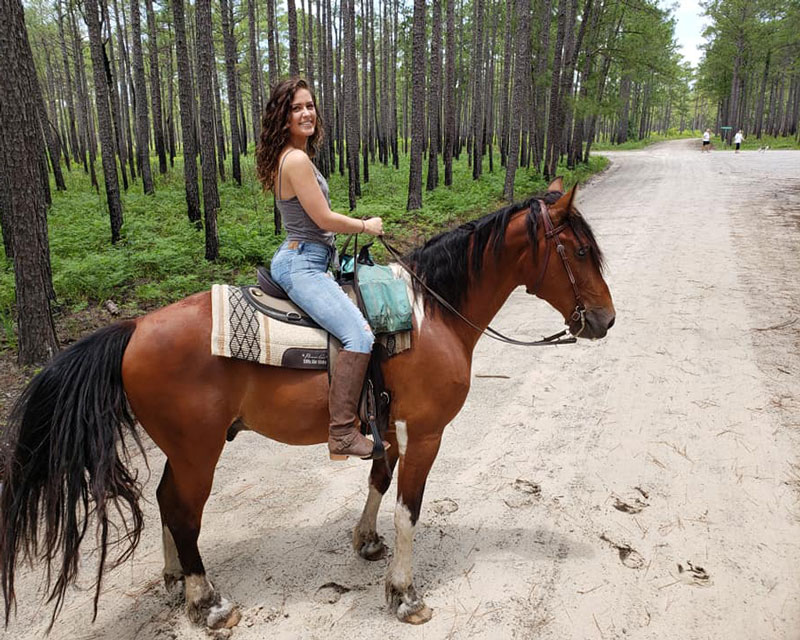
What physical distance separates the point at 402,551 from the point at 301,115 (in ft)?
7.90

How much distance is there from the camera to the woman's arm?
2.46m

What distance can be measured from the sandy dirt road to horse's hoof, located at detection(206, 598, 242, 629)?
0.06 metres

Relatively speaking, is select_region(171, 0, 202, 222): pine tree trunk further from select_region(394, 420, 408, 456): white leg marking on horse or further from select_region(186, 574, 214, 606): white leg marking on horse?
select_region(186, 574, 214, 606): white leg marking on horse

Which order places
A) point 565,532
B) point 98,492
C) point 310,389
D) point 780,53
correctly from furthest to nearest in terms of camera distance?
point 780,53, point 565,532, point 310,389, point 98,492

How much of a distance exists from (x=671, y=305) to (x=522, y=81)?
11134mm

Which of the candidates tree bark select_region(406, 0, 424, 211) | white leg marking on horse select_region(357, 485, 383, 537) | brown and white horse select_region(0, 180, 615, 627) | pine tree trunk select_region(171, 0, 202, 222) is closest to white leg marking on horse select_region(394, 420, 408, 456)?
brown and white horse select_region(0, 180, 615, 627)

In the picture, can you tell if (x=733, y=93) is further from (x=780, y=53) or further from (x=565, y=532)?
(x=565, y=532)

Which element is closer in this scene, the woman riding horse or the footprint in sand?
the woman riding horse

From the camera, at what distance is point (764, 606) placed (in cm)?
276

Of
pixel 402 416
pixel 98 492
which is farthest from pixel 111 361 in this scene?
pixel 402 416

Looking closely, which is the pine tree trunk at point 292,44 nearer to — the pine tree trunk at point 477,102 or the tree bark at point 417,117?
the tree bark at point 417,117

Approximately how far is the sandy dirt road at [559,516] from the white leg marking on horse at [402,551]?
0.20m

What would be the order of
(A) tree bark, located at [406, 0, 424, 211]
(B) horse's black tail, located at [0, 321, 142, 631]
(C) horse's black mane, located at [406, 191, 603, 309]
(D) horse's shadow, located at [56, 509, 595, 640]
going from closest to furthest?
1. (B) horse's black tail, located at [0, 321, 142, 631]
2. (D) horse's shadow, located at [56, 509, 595, 640]
3. (C) horse's black mane, located at [406, 191, 603, 309]
4. (A) tree bark, located at [406, 0, 424, 211]

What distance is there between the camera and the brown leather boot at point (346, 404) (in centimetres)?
262
